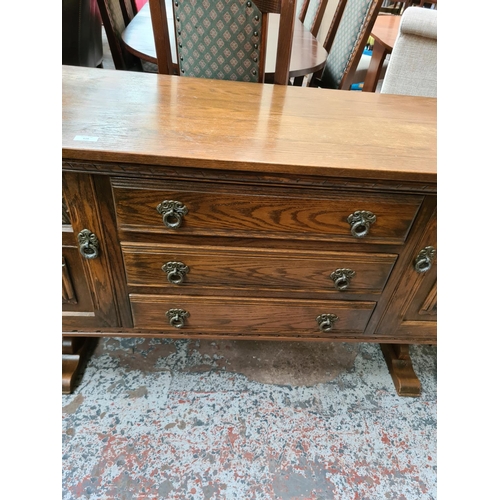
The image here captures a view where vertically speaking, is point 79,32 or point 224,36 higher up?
point 224,36

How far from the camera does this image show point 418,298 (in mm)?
1088

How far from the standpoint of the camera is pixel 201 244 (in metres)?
0.91

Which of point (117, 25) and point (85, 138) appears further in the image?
point (117, 25)

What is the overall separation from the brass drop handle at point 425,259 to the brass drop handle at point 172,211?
641 millimetres

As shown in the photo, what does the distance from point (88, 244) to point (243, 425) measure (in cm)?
76

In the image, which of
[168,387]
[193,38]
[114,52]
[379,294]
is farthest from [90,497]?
[114,52]

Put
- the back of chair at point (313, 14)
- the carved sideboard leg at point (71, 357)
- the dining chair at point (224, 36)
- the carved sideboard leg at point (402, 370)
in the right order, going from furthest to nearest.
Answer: the back of chair at point (313, 14), the carved sideboard leg at point (402, 370), the carved sideboard leg at point (71, 357), the dining chair at point (224, 36)

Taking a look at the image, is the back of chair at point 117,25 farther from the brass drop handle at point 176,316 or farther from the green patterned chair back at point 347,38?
the brass drop handle at point 176,316

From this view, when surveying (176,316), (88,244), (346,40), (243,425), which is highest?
(346,40)

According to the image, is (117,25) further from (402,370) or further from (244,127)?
(402,370)

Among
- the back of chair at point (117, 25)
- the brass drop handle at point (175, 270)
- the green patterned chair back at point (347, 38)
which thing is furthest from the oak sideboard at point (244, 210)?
the back of chair at point (117, 25)

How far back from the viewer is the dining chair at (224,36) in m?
1.08

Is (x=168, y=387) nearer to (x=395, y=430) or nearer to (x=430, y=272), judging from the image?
(x=395, y=430)

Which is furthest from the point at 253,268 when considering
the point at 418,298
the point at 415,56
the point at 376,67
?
the point at 376,67
